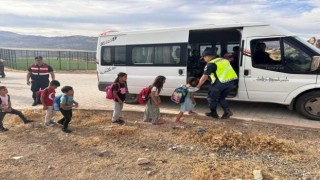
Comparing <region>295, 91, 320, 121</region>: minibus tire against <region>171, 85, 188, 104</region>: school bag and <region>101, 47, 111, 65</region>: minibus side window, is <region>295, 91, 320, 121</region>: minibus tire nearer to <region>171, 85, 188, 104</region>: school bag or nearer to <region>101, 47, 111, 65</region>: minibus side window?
<region>171, 85, 188, 104</region>: school bag

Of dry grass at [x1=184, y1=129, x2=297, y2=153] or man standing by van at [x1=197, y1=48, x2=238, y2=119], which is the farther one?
man standing by van at [x1=197, y1=48, x2=238, y2=119]

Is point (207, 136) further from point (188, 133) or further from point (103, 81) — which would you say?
point (103, 81)

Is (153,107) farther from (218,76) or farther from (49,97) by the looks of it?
(49,97)

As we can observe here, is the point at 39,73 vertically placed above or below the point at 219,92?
above

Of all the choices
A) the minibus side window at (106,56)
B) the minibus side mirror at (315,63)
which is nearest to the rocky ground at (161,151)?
the minibus side mirror at (315,63)

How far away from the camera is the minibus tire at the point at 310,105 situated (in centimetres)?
700

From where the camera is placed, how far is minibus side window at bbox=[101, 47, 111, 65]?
31.9ft

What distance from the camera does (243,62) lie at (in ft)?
24.6

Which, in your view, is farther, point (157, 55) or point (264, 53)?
point (157, 55)

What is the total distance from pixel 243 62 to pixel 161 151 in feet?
11.7

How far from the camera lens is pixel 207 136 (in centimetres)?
565

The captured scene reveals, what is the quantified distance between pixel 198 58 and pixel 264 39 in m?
3.21

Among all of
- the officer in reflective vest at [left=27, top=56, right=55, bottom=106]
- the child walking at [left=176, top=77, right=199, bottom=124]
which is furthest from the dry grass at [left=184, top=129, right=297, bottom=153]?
the officer in reflective vest at [left=27, top=56, right=55, bottom=106]

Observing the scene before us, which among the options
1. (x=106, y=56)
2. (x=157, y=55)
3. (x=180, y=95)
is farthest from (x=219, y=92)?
(x=106, y=56)
